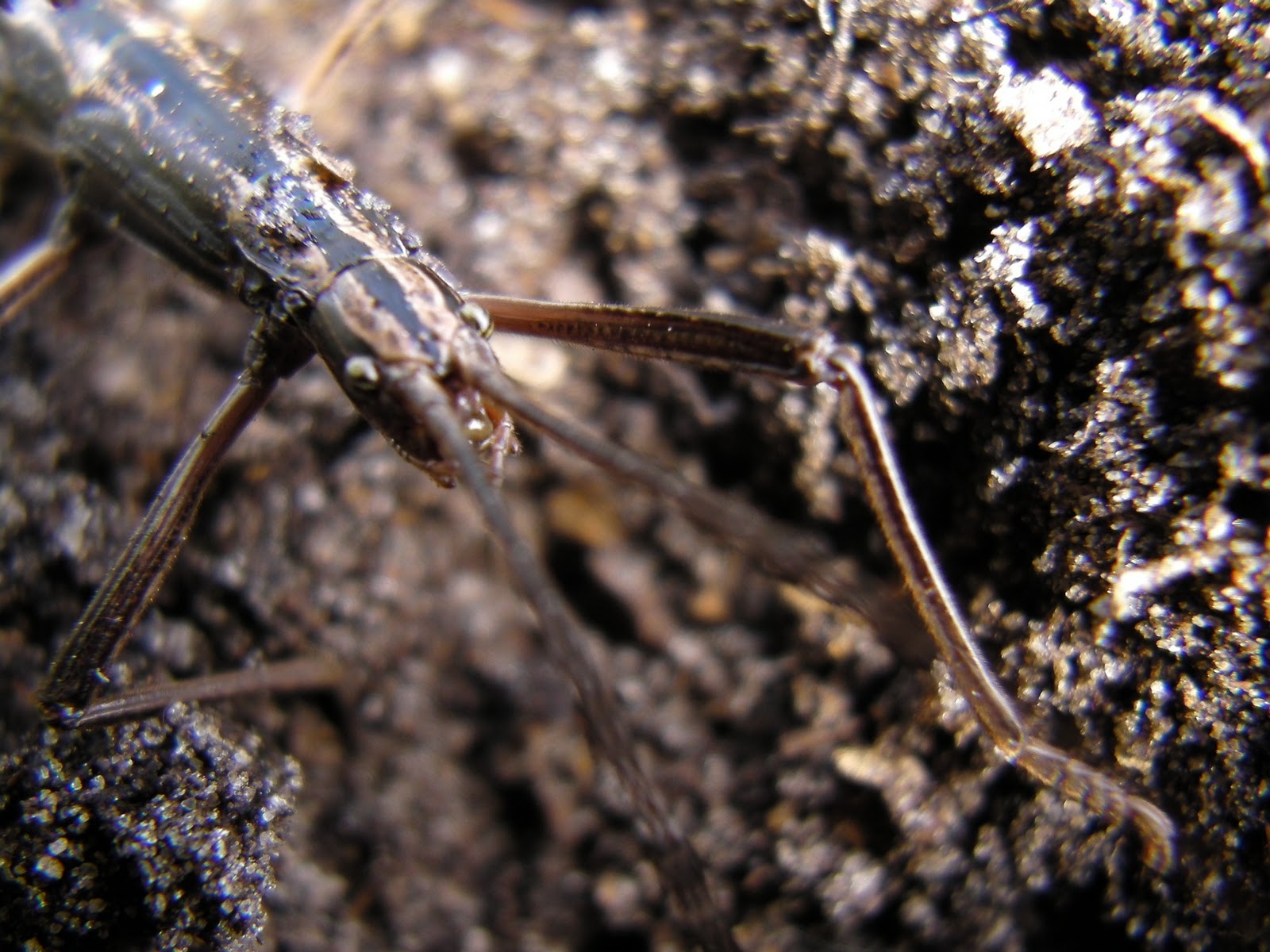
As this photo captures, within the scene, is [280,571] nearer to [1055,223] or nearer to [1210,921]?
[1055,223]

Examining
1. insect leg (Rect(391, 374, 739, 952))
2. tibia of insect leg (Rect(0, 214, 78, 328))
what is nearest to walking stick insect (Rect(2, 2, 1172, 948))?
insect leg (Rect(391, 374, 739, 952))

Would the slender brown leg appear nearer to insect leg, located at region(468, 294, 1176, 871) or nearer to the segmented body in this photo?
the segmented body

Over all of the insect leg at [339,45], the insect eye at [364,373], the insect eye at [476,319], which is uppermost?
the insect leg at [339,45]

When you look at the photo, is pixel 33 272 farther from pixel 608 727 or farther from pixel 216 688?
pixel 608 727

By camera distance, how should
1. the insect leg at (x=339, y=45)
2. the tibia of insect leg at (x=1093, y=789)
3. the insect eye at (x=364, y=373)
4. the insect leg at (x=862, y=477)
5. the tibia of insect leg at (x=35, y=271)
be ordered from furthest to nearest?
→ the insect leg at (x=339, y=45)
the tibia of insect leg at (x=35, y=271)
the insect eye at (x=364, y=373)
the tibia of insect leg at (x=1093, y=789)
the insect leg at (x=862, y=477)

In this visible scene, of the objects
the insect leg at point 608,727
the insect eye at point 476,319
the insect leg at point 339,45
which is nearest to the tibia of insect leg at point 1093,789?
the insect leg at point 608,727

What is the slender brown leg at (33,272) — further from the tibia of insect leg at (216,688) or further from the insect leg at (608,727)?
the insect leg at (608,727)

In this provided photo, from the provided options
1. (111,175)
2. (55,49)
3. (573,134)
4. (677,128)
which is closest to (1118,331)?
(677,128)

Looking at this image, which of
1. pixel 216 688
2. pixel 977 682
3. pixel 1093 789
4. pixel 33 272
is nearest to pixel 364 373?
pixel 216 688
